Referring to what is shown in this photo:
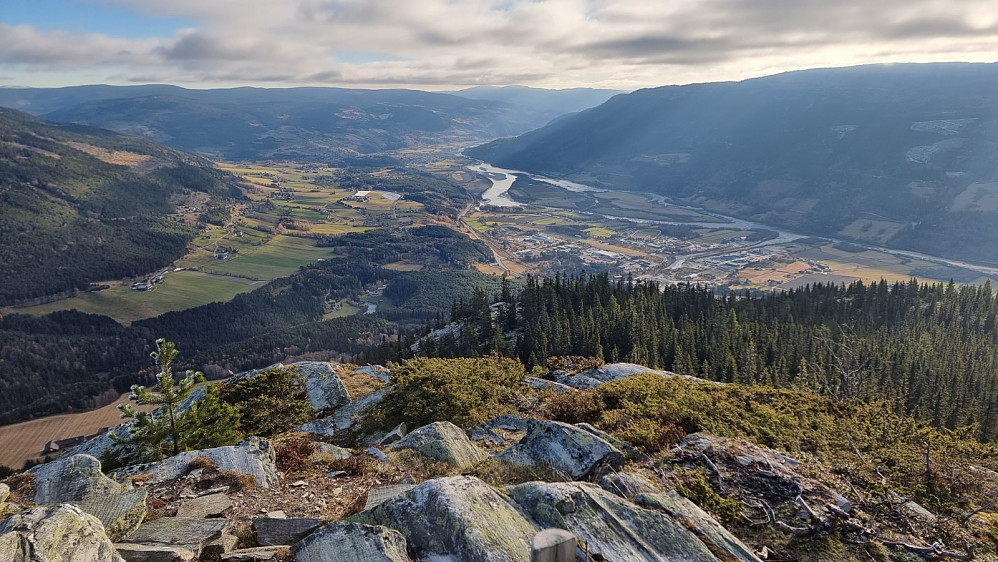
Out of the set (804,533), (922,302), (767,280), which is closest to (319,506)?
(804,533)

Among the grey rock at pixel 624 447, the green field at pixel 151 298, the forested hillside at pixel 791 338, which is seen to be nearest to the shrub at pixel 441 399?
the grey rock at pixel 624 447

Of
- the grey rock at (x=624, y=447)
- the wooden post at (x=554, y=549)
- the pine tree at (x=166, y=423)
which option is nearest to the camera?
the wooden post at (x=554, y=549)

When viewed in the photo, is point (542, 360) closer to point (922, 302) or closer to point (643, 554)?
point (643, 554)

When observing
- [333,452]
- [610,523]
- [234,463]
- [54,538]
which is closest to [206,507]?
[234,463]

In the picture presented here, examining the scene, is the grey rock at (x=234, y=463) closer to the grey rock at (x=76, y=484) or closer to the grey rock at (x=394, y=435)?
the grey rock at (x=76, y=484)

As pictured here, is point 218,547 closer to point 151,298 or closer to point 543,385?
point 543,385

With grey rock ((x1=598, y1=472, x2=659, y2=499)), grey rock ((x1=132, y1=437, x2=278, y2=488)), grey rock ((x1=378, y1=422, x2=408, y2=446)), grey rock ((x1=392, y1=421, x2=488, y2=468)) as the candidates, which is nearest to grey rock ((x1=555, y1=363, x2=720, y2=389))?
grey rock ((x1=378, y1=422, x2=408, y2=446))

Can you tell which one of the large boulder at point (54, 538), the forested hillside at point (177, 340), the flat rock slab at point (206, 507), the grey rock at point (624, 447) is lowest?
the forested hillside at point (177, 340)
